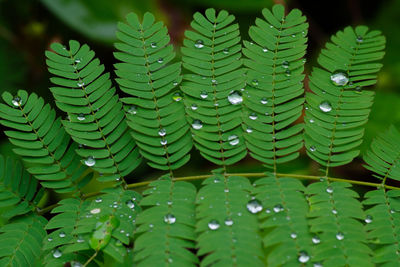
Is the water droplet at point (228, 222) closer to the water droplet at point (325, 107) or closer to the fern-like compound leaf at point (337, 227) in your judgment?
the fern-like compound leaf at point (337, 227)

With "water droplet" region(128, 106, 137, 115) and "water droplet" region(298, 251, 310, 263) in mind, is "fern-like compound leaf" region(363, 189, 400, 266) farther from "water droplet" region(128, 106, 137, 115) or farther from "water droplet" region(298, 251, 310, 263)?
"water droplet" region(128, 106, 137, 115)

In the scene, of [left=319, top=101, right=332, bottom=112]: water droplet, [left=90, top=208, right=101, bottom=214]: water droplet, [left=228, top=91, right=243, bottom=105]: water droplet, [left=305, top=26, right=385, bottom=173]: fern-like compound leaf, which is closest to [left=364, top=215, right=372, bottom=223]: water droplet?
[left=305, top=26, right=385, bottom=173]: fern-like compound leaf

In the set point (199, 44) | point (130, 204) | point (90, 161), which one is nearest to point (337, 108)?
point (199, 44)

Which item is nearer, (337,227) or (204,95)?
(337,227)

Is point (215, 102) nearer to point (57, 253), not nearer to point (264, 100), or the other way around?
point (264, 100)

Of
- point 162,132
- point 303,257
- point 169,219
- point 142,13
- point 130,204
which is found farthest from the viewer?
point 142,13

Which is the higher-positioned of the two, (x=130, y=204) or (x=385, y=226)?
(x=130, y=204)

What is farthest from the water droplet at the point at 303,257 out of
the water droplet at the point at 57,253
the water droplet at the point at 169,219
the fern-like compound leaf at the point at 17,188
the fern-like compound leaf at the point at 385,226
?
the fern-like compound leaf at the point at 17,188
